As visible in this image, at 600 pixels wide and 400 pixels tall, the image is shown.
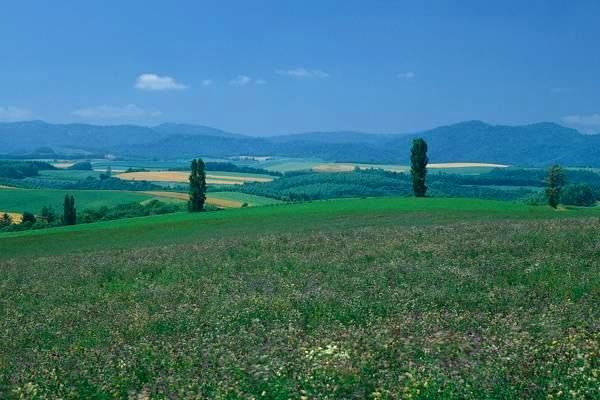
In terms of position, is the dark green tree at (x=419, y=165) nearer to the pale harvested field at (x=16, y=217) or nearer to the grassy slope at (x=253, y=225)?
the grassy slope at (x=253, y=225)

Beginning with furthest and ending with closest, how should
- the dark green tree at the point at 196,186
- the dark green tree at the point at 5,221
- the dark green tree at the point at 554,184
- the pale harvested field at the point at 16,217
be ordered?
the pale harvested field at the point at 16,217, the dark green tree at the point at 5,221, the dark green tree at the point at 196,186, the dark green tree at the point at 554,184

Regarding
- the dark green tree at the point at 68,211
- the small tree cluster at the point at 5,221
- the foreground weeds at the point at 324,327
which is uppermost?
the foreground weeds at the point at 324,327

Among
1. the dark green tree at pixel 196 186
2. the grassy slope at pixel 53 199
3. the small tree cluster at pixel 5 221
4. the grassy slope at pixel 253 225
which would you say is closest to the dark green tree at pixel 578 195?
the grassy slope at pixel 253 225

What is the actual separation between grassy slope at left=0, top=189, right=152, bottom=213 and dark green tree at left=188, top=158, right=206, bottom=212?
37.2m

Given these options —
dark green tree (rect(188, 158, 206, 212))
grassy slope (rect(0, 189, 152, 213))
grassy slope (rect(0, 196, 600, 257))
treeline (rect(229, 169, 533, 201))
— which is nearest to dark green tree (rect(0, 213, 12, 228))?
grassy slope (rect(0, 189, 152, 213))

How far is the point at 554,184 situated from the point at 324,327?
79314 millimetres

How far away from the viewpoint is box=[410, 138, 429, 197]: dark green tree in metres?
89.7

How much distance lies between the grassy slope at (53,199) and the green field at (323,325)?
352ft

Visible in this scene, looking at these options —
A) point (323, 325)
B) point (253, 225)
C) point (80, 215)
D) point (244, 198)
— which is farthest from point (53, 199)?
point (323, 325)

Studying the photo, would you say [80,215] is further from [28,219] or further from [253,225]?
[253,225]

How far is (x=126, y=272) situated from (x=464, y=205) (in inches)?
2003

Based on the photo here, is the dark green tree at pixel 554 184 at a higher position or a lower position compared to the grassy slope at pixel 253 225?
higher

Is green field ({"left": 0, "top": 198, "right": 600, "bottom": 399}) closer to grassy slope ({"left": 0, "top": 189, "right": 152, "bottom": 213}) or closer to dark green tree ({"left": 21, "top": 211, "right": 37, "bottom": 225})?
dark green tree ({"left": 21, "top": 211, "right": 37, "bottom": 225})

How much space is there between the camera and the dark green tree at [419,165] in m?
89.7
